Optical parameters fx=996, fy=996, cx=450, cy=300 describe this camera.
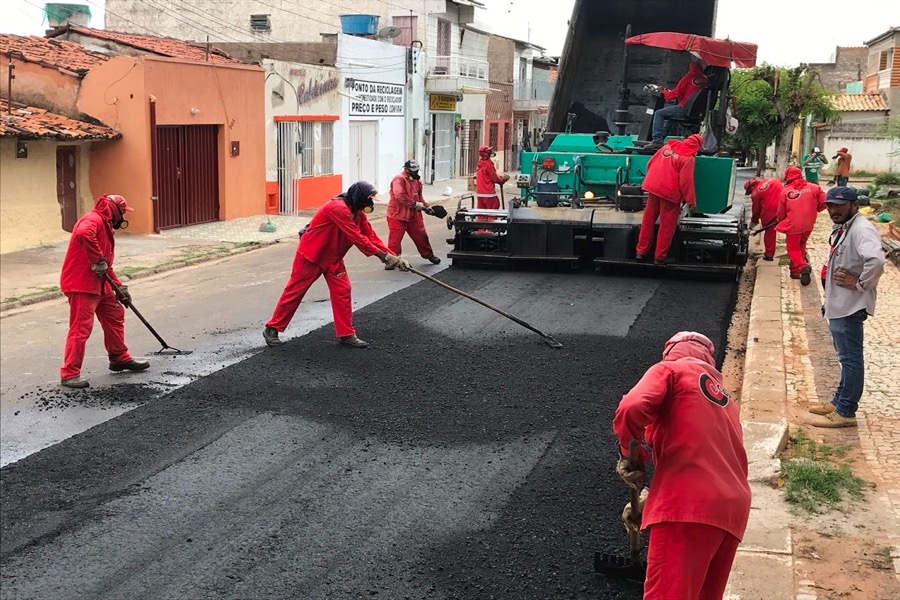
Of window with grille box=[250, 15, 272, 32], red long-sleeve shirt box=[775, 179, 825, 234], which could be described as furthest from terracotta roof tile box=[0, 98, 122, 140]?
window with grille box=[250, 15, 272, 32]

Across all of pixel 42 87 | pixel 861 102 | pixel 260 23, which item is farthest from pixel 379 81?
pixel 861 102

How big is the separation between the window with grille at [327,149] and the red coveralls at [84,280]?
16954 mm

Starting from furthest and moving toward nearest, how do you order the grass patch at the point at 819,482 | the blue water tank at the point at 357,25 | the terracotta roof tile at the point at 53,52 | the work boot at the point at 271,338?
the blue water tank at the point at 357,25 → the terracotta roof tile at the point at 53,52 → the work boot at the point at 271,338 → the grass patch at the point at 819,482

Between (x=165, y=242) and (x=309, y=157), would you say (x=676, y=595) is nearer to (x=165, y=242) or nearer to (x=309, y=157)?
(x=165, y=242)

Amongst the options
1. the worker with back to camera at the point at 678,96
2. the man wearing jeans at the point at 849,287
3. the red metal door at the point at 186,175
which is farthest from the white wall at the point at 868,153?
the man wearing jeans at the point at 849,287

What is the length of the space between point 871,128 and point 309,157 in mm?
25366

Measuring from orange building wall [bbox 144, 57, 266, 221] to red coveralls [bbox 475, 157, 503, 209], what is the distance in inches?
250

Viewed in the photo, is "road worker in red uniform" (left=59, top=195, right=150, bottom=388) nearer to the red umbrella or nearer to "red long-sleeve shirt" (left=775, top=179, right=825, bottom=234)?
the red umbrella

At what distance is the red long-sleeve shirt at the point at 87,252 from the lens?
779cm

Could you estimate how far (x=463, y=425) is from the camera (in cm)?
635

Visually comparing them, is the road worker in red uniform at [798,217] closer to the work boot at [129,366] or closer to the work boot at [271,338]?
the work boot at [271,338]

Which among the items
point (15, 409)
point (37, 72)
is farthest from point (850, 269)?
point (37, 72)

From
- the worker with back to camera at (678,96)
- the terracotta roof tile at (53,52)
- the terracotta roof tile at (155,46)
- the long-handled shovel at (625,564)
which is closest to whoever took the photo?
the long-handled shovel at (625,564)

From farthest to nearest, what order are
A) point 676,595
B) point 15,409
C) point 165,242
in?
point 165,242 → point 15,409 → point 676,595
